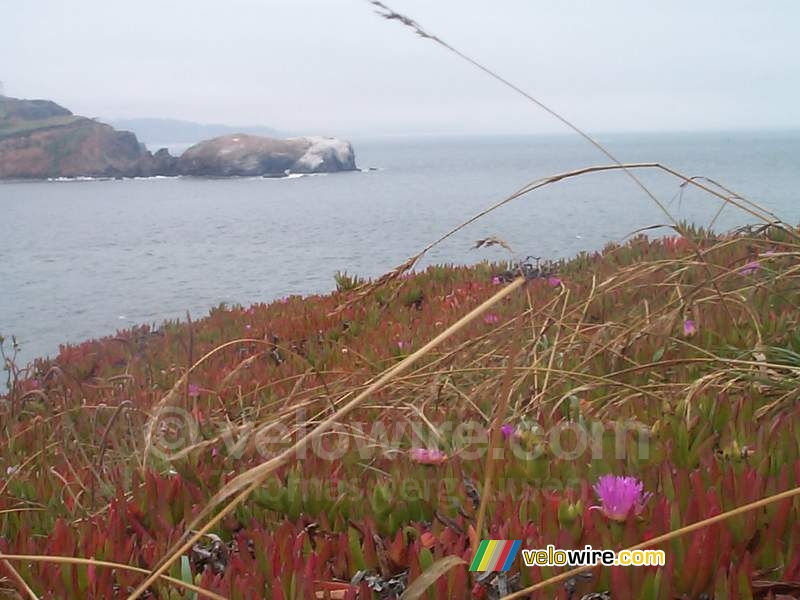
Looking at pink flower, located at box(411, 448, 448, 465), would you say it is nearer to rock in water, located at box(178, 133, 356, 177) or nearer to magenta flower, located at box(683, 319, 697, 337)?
magenta flower, located at box(683, 319, 697, 337)

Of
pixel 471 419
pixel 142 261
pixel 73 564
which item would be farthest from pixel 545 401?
pixel 142 261

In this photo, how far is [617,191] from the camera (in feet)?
148

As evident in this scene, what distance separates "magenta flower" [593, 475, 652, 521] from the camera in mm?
1386

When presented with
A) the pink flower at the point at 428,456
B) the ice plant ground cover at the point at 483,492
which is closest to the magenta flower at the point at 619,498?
the ice plant ground cover at the point at 483,492

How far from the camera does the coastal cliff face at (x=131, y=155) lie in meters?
80.4

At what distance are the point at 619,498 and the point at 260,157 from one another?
83.1 m

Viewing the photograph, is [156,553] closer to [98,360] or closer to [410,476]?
[410,476]

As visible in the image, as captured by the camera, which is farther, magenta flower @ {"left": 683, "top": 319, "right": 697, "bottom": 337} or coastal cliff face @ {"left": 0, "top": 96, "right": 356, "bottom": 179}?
coastal cliff face @ {"left": 0, "top": 96, "right": 356, "bottom": 179}

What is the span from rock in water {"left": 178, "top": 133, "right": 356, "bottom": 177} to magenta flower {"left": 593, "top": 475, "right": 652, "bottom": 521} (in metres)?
83.0

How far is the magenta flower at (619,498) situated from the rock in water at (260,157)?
83.0 m

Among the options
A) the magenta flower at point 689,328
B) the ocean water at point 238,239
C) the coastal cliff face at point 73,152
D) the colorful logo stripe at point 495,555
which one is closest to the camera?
the colorful logo stripe at point 495,555

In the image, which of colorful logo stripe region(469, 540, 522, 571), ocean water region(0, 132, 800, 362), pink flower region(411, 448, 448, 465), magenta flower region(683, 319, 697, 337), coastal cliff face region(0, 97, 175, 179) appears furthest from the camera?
coastal cliff face region(0, 97, 175, 179)

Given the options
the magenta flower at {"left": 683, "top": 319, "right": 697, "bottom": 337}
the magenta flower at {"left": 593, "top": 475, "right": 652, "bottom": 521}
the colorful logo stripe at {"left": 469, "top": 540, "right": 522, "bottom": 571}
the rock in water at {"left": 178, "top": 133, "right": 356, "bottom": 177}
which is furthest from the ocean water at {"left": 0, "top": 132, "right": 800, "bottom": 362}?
the rock in water at {"left": 178, "top": 133, "right": 356, "bottom": 177}

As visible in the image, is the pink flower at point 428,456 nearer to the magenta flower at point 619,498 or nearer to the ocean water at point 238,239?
the magenta flower at point 619,498
